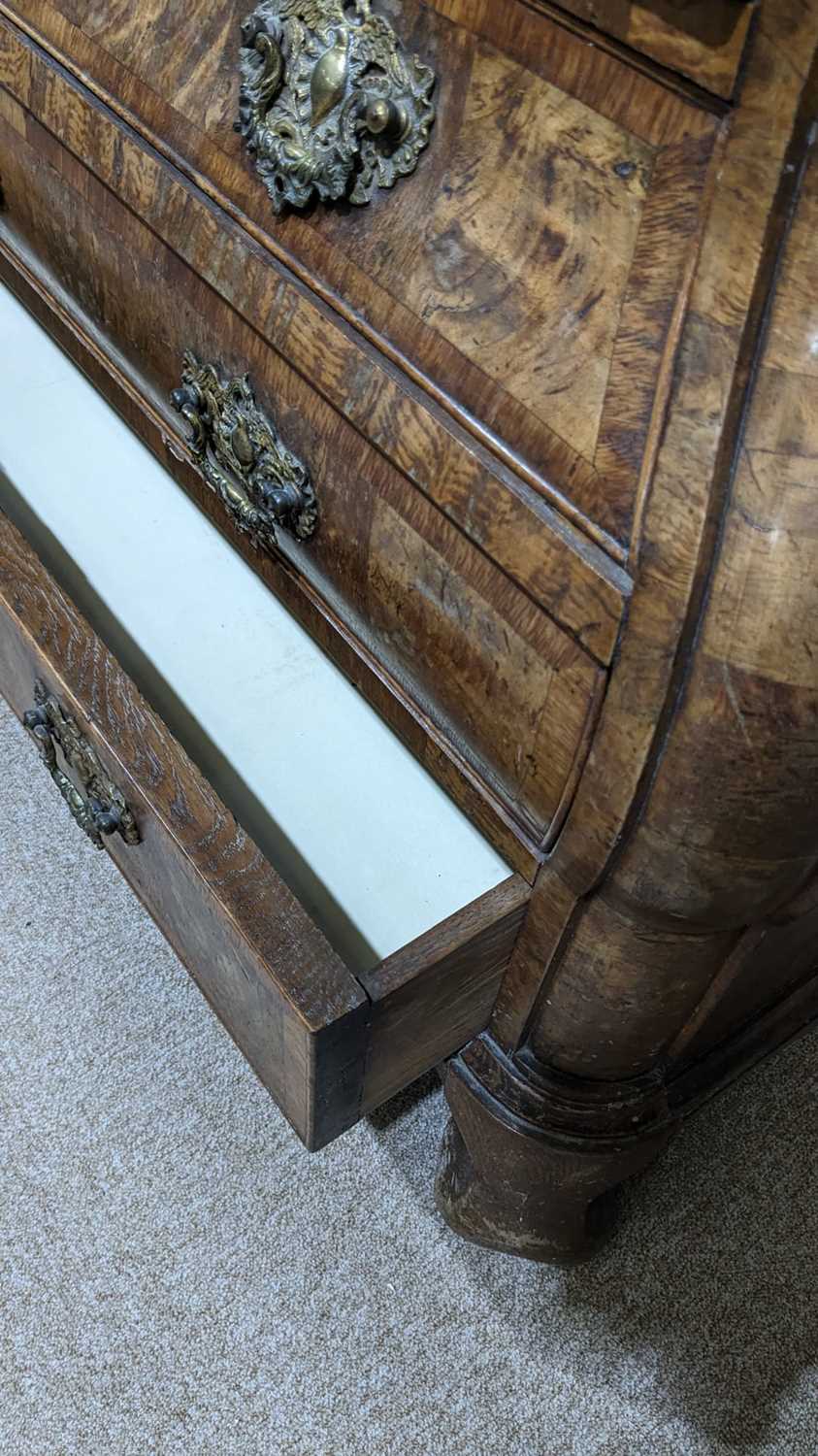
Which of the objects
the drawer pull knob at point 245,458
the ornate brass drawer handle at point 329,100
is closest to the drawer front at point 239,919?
the drawer pull knob at point 245,458

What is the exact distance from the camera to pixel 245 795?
24.5 inches

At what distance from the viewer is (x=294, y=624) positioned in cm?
71

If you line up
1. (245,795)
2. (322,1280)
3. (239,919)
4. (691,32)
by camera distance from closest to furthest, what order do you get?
(691,32), (239,919), (245,795), (322,1280)

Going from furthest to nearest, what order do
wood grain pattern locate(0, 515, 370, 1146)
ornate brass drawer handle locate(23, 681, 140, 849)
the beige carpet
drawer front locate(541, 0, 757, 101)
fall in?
the beige carpet
ornate brass drawer handle locate(23, 681, 140, 849)
wood grain pattern locate(0, 515, 370, 1146)
drawer front locate(541, 0, 757, 101)

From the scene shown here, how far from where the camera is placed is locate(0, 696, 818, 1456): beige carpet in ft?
2.55

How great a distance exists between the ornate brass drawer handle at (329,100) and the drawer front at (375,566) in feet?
0.30

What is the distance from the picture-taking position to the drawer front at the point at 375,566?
520 mm

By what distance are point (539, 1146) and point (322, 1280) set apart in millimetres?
234

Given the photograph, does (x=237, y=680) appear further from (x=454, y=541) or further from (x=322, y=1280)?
(x=322, y=1280)

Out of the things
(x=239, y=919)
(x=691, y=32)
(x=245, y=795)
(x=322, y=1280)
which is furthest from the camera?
(x=322, y=1280)

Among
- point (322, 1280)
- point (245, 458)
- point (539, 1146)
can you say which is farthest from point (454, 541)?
point (322, 1280)

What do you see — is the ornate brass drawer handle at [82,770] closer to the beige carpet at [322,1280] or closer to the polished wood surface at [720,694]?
the polished wood surface at [720,694]

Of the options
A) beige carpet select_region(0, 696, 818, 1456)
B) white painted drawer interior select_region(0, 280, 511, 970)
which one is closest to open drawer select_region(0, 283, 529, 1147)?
white painted drawer interior select_region(0, 280, 511, 970)

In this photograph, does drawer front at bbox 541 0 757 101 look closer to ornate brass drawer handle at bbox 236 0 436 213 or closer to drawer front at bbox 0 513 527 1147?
ornate brass drawer handle at bbox 236 0 436 213
